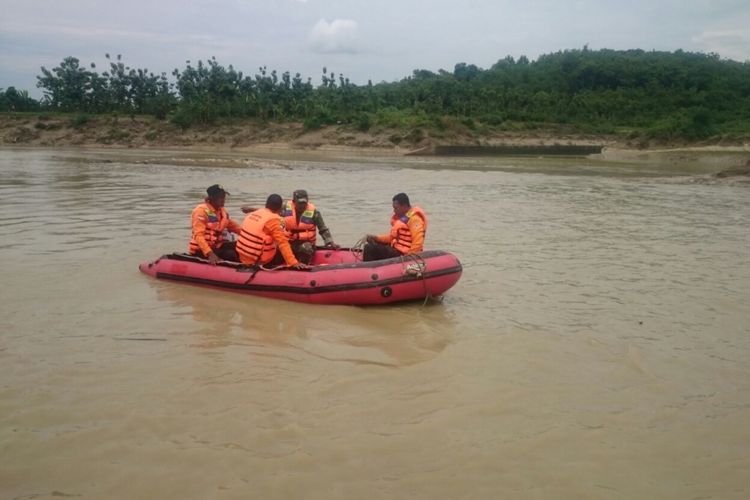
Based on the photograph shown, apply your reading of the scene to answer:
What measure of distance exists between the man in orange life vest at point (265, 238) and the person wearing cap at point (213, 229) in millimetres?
431

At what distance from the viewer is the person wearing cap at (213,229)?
7.46 meters

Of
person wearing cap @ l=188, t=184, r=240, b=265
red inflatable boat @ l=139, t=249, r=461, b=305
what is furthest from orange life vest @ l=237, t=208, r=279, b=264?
person wearing cap @ l=188, t=184, r=240, b=265

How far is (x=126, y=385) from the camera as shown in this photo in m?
4.64

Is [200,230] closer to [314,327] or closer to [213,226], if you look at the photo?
[213,226]

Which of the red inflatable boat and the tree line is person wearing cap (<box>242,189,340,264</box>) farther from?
the tree line

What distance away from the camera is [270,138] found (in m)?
45.8

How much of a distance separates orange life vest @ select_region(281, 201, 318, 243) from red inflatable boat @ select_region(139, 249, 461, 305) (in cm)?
75

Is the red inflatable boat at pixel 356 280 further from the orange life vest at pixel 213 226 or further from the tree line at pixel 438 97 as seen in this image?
the tree line at pixel 438 97

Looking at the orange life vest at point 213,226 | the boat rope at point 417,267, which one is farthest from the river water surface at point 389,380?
the orange life vest at point 213,226

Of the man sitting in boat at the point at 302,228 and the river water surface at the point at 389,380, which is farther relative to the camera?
the man sitting in boat at the point at 302,228

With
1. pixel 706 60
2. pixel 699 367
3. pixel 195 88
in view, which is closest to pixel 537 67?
pixel 706 60

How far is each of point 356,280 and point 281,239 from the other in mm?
974

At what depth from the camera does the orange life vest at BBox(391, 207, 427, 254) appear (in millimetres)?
7305

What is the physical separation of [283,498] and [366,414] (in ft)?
3.51
